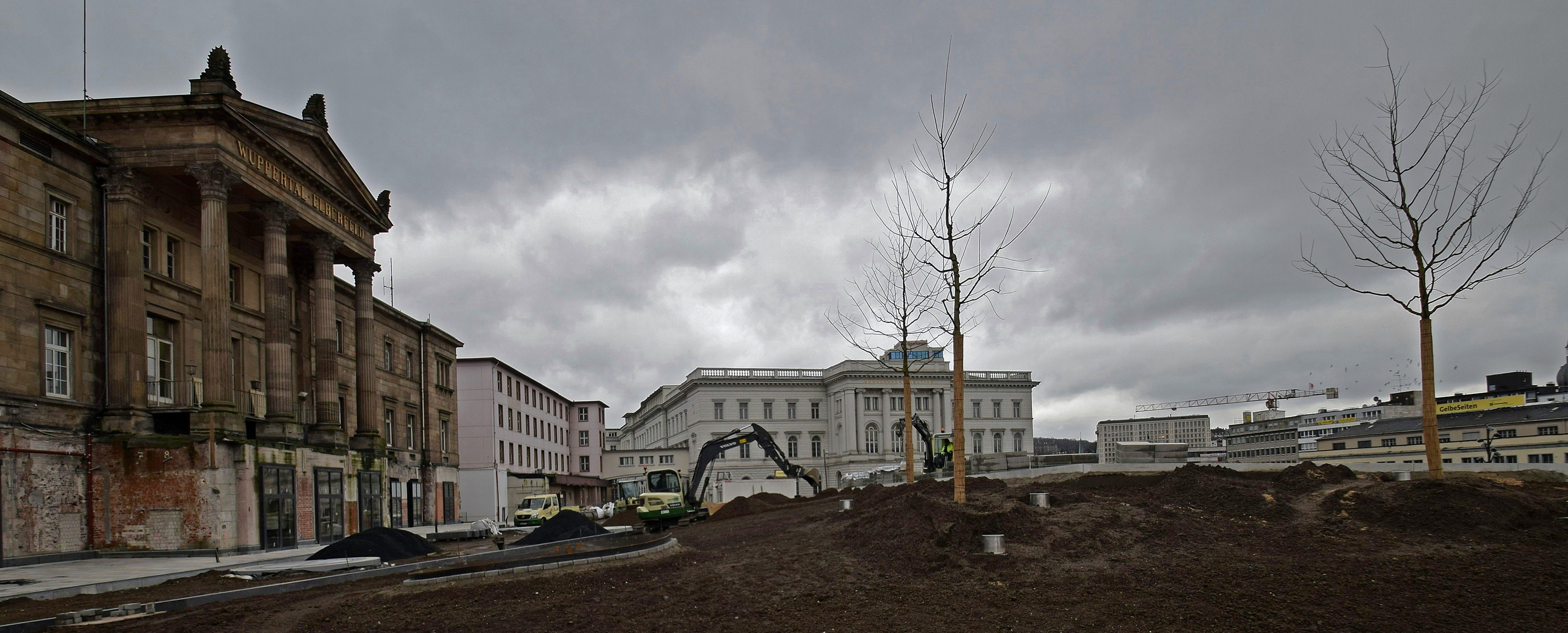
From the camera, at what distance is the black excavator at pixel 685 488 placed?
3978 centimetres

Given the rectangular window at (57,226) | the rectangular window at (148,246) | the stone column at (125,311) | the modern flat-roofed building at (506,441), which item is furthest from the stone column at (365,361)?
the modern flat-roofed building at (506,441)

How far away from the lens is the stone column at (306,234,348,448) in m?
37.4

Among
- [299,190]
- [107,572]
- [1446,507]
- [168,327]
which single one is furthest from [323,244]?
[1446,507]

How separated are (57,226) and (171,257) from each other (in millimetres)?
4623

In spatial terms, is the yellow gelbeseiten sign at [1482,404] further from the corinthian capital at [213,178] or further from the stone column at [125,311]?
the stone column at [125,311]

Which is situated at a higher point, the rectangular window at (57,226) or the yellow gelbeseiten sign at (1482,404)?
the rectangular window at (57,226)

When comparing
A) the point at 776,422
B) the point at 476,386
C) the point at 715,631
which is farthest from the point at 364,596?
the point at 776,422

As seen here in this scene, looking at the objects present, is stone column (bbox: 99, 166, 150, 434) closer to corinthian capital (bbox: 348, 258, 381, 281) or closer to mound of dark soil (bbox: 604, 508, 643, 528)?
corinthian capital (bbox: 348, 258, 381, 281)

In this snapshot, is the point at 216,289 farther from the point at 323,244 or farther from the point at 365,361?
the point at 365,361

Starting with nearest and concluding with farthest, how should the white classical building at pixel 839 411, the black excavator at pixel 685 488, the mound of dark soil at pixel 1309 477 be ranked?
the mound of dark soil at pixel 1309 477
the black excavator at pixel 685 488
the white classical building at pixel 839 411

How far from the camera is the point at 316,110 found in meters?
38.5

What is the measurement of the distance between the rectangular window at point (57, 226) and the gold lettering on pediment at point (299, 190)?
5245mm

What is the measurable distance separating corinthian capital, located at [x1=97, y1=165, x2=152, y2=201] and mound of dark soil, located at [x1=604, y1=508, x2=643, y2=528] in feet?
74.7

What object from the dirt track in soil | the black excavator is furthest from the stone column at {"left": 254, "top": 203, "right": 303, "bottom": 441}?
the dirt track in soil
